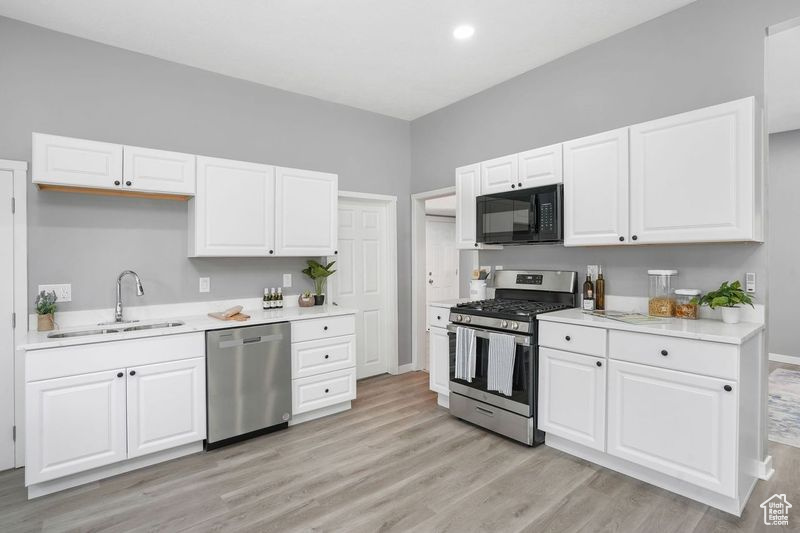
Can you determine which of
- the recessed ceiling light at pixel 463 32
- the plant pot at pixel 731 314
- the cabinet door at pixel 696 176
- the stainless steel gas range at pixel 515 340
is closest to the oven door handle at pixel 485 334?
the stainless steel gas range at pixel 515 340

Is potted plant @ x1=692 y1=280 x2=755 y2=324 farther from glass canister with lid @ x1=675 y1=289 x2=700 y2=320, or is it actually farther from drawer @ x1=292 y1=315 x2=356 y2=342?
drawer @ x1=292 y1=315 x2=356 y2=342

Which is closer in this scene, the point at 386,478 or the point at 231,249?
the point at 386,478

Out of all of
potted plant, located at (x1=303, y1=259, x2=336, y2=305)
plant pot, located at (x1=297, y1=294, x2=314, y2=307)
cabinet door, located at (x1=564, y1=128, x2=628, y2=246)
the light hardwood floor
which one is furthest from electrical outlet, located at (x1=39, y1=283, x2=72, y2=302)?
cabinet door, located at (x1=564, y1=128, x2=628, y2=246)

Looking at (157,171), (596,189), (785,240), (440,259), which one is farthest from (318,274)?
(785,240)

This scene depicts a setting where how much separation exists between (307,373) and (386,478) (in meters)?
1.16

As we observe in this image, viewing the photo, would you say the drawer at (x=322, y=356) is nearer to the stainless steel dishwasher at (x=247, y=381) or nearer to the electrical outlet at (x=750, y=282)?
the stainless steel dishwasher at (x=247, y=381)

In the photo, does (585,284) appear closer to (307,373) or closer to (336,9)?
(307,373)

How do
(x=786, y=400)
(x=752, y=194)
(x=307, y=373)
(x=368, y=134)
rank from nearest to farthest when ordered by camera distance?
(x=752, y=194), (x=307, y=373), (x=786, y=400), (x=368, y=134)

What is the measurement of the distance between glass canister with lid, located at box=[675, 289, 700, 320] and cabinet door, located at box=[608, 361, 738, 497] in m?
0.58

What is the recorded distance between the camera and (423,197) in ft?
15.8

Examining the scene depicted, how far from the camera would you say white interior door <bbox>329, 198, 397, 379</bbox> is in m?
4.45

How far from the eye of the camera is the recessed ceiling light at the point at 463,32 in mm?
2955

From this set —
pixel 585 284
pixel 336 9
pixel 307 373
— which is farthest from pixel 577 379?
pixel 336 9

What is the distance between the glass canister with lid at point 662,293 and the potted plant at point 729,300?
0.78 ft
